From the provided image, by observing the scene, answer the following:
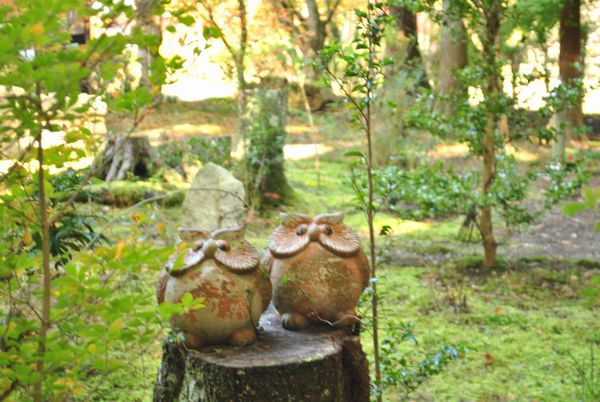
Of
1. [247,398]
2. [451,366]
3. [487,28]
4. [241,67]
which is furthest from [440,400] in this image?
[241,67]

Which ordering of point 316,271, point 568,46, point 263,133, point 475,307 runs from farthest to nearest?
point 568,46 < point 263,133 < point 475,307 < point 316,271

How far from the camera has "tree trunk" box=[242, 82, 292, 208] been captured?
25.9 feet

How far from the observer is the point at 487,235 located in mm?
6082

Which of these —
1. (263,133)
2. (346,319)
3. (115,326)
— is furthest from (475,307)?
(115,326)

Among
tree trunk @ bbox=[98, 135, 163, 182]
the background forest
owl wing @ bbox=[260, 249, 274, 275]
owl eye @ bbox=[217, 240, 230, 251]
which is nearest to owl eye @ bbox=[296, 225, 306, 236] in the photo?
owl wing @ bbox=[260, 249, 274, 275]

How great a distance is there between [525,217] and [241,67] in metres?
3.40

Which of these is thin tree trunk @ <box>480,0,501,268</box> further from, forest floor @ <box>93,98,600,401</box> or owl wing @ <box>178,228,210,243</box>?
owl wing @ <box>178,228,210,243</box>

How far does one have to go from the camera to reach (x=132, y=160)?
8469mm

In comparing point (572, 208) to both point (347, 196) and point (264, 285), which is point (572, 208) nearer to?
point (264, 285)

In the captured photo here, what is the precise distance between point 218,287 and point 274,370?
0.35 meters

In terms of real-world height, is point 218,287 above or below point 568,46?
below

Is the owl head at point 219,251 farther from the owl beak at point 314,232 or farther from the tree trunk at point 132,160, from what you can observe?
the tree trunk at point 132,160

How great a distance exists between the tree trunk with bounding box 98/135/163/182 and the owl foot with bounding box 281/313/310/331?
5.56 meters

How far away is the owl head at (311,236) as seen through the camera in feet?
9.63
